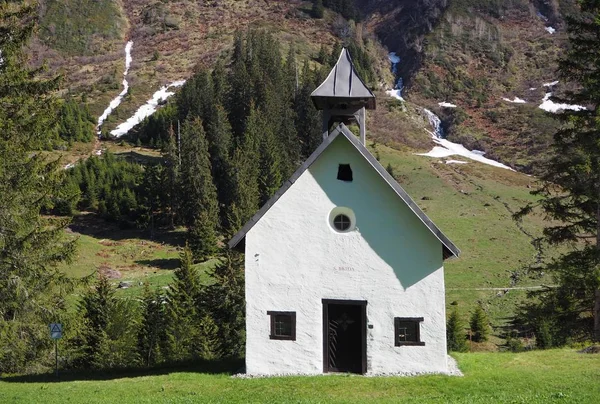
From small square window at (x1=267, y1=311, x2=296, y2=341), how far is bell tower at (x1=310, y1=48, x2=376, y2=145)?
5433mm

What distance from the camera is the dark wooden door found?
16.4 metres

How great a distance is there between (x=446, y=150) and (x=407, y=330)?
9756cm

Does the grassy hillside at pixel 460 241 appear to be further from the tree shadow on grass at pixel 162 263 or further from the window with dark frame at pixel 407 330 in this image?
the window with dark frame at pixel 407 330

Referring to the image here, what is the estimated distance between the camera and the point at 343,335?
16.5 metres

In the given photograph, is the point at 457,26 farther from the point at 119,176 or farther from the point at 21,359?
the point at 21,359

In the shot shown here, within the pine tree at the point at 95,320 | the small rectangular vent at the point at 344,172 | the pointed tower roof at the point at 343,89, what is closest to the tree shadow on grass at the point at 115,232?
the pine tree at the point at 95,320

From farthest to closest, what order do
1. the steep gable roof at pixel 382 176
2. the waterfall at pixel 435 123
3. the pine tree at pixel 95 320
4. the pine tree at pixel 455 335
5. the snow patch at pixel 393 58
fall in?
the snow patch at pixel 393 58
the waterfall at pixel 435 123
the pine tree at pixel 455 335
the pine tree at pixel 95 320
the steep gable roof at pixel 382 176

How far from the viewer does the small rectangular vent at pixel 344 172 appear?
55.2ft

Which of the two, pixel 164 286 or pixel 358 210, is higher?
pixel 358 210

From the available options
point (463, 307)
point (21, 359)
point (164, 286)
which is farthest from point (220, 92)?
point (21, 359)

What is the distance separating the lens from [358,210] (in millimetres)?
16641

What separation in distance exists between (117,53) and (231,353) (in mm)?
144820

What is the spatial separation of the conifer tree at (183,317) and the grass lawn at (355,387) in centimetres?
1163

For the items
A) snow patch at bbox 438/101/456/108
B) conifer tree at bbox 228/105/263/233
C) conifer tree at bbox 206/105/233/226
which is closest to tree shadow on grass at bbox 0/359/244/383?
conifer tree at bbox 228/105/263/233
